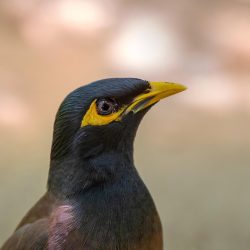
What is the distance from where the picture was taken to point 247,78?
2.30m

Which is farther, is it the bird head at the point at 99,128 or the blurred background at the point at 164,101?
the blurred background at the point at 164,101

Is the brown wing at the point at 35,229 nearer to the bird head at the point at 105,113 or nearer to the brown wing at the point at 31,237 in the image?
the brown wing at the point at 31,237

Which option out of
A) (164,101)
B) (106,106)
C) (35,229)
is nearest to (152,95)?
(106,106)

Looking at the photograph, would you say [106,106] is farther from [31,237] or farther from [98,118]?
[31,237]

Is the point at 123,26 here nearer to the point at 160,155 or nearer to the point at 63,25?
the point at 63,25

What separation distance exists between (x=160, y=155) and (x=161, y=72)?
32 cm

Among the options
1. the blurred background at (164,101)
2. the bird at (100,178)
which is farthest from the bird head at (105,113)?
the blurred background at (164,101)

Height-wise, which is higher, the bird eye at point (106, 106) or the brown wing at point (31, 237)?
the bird eye at point (106, 106)

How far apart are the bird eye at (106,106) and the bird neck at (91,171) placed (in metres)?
0.10

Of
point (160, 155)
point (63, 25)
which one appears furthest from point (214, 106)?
point (63, 25)

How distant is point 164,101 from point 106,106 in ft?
3.38

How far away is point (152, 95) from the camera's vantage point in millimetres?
1283

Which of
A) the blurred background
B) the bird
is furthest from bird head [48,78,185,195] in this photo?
the blurred background

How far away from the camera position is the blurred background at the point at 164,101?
2168 millimetres
